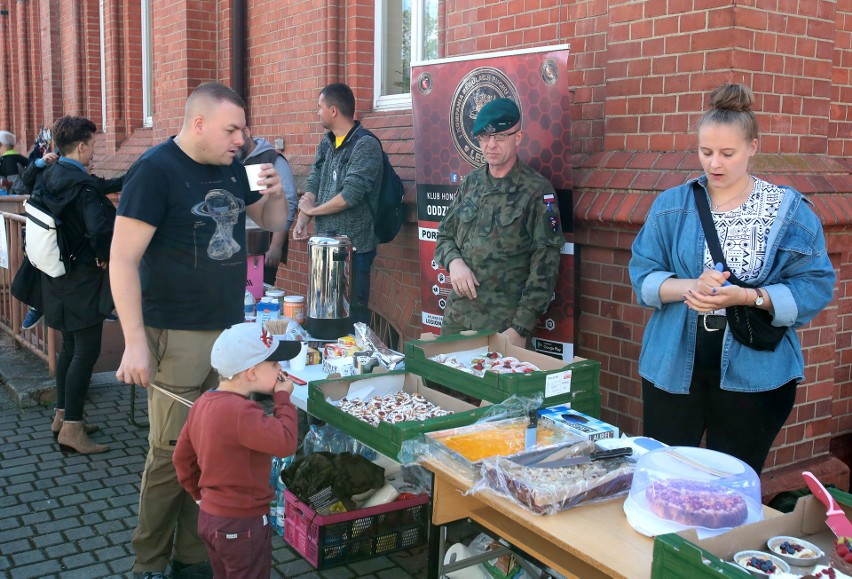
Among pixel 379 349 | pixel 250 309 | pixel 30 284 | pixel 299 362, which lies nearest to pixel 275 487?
pixel 299 362

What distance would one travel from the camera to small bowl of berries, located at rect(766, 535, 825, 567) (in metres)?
2.14

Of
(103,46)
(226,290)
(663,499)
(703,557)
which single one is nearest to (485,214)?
(226,290)

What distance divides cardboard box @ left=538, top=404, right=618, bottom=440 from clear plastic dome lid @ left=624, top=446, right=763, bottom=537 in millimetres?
618

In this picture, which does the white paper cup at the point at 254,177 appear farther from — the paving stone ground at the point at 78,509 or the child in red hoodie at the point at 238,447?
the paving stone ground at the point at 78,509

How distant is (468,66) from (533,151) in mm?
715

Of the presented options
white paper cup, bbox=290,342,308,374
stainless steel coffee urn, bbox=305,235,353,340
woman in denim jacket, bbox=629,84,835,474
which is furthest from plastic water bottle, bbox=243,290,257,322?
woman in denim jacket, bbox=629,84,835,474

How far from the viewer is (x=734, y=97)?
296cm

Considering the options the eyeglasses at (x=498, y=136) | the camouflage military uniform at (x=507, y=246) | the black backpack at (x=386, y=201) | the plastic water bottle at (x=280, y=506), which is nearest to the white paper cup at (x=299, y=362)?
the plastic water bottle at (x=280, y=506)

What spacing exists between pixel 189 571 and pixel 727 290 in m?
2.69

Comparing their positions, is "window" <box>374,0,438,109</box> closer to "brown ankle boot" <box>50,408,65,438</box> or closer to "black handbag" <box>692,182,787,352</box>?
"brown ankle boot" <box>50,408,65,438</box>

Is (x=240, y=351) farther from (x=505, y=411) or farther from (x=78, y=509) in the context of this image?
(x=78, y=509)

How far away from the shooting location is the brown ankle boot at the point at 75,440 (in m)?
5.65

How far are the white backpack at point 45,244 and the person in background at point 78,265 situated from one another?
55mm

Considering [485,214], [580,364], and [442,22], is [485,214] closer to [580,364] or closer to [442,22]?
[580,364]
